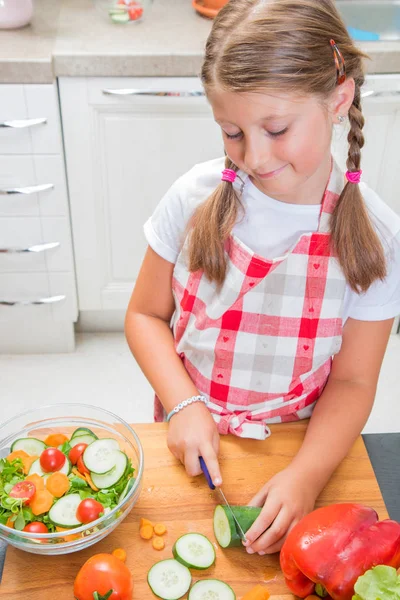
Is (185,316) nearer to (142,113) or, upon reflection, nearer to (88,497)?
(88,497)

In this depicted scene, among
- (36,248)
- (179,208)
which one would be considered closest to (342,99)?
(179,208)

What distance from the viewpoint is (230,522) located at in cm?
80

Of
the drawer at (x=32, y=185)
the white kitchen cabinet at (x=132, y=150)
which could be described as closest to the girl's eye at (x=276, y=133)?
the white kitchen cabinet at (x=132, y=150)

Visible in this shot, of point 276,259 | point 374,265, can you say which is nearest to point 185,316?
point 276,259

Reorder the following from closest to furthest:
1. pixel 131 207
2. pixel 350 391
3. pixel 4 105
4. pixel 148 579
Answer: pixel 148 579
pixel 350 391
pixel 4 105
pixel 131 207

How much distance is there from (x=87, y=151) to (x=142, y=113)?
7.9 inches

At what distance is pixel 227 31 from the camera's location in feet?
2.69

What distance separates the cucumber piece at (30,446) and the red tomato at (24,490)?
0.24ft

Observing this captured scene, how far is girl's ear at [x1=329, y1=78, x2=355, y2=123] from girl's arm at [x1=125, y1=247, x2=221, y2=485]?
A: 377mm

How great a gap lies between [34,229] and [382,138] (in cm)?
112

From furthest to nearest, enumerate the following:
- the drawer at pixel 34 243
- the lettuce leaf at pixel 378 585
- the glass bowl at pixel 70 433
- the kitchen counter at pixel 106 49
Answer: the drawer at pixel 34 243
the kitchen counter at pixel 106 49
the glass bowl at pixel 70 433
the lettuce leaf at pixel 378 585

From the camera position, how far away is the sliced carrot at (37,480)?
A: 80cm

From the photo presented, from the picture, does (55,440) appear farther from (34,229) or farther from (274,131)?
(34,229)

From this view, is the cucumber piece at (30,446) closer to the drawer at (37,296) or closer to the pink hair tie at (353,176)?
the pink hair tie at (353,176)
